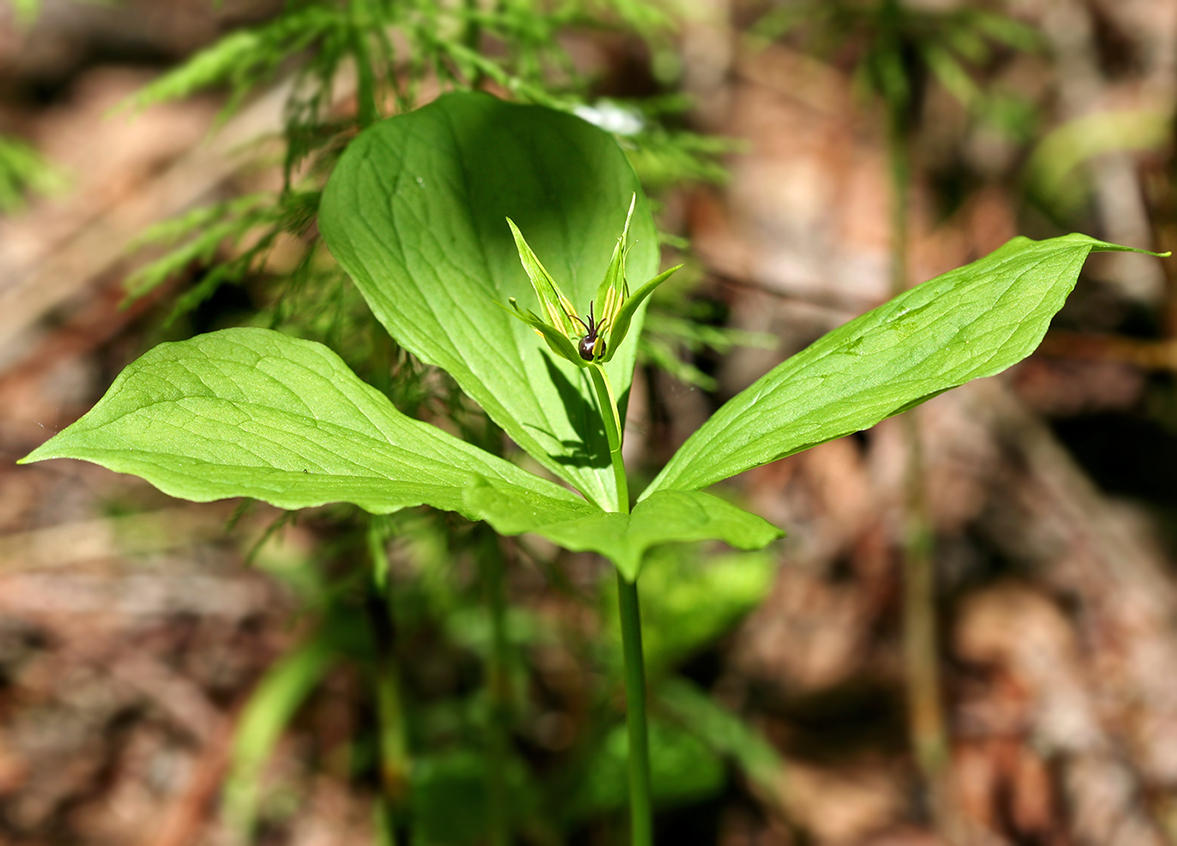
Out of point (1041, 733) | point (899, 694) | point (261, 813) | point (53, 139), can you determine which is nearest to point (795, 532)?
point (899, 694)

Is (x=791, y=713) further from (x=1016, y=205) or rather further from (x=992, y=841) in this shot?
(x=1016, y=205)

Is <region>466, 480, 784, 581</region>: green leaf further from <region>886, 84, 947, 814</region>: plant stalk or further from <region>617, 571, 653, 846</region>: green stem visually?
<region>886, 84, 947, 814</region>: plant stalk

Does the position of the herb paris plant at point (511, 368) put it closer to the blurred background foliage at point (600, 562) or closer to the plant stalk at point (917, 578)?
the blurred background foliage at point (600, 562)

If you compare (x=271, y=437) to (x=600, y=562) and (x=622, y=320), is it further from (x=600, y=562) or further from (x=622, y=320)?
(x=600, y=562)

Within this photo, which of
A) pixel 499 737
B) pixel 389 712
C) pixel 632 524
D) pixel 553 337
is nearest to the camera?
pixel 632 524

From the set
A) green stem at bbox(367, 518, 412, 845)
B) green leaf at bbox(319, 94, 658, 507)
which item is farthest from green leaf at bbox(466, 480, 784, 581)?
green stem at bbox(367, 518, 412, 845)

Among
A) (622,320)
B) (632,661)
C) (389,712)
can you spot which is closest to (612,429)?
(622,320)
